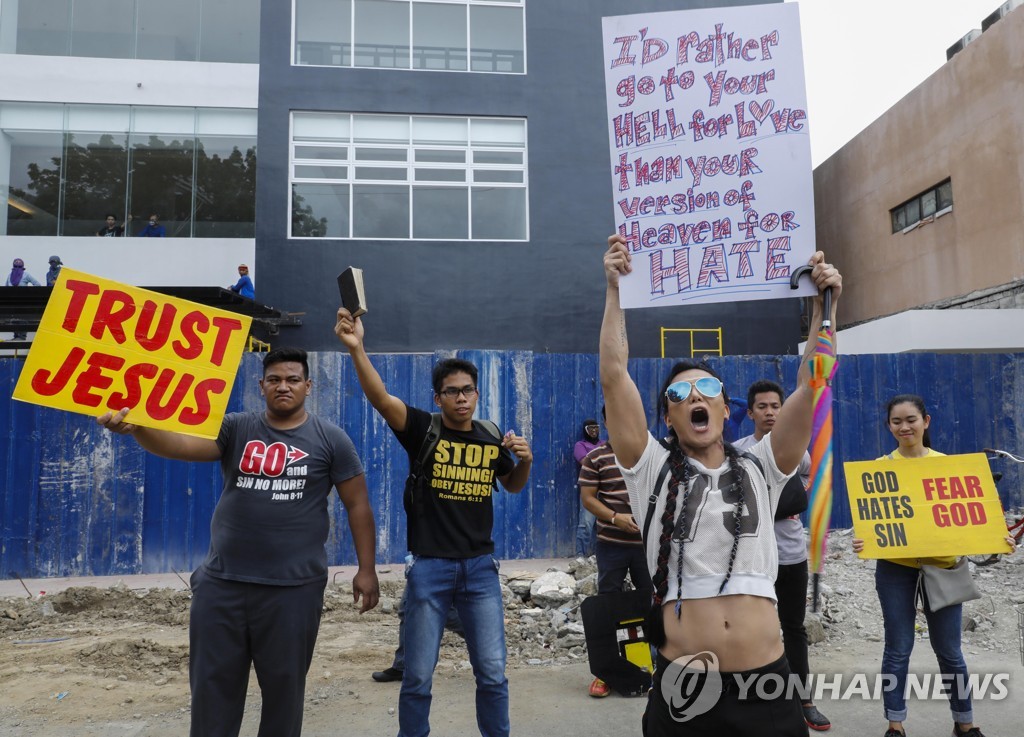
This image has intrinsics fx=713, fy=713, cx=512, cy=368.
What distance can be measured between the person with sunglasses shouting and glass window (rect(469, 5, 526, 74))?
14.8 meters

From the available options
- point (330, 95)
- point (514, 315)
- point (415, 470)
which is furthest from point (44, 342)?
point (330, 95)

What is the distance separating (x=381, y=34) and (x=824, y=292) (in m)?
15.3

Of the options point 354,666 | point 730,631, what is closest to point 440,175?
point 354,666

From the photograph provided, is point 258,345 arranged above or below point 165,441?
above

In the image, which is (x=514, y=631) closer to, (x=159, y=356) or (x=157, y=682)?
(x=157, y=682)

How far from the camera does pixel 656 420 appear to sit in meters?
8.77

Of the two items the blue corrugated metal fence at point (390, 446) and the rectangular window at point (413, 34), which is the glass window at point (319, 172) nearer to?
the rectangular window at point (413, 34)

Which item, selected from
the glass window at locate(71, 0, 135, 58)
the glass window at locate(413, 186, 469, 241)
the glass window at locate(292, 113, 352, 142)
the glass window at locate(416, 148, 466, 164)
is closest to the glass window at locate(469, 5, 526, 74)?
the glass window at locate(416, 148, 466, 164)

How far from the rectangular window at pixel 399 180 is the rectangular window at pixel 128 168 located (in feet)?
4.30

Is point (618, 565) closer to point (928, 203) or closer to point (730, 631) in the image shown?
point (730, 631)

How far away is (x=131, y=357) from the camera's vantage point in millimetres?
3246

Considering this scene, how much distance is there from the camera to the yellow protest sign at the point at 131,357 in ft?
10.2

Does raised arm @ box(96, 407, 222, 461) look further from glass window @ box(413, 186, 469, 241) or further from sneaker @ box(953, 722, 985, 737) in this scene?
glass window @ box(413, 186, 469, 241)

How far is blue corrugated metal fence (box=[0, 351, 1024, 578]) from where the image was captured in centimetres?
790
